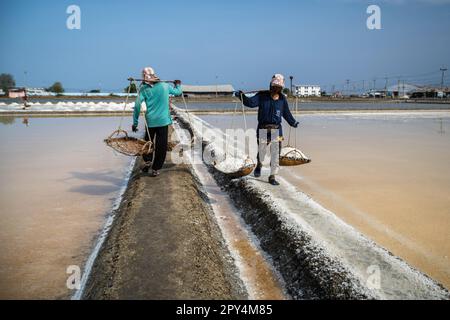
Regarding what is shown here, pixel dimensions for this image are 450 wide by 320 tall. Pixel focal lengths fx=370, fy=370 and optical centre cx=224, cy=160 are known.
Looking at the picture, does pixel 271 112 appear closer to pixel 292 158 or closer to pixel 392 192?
pixel 292 158

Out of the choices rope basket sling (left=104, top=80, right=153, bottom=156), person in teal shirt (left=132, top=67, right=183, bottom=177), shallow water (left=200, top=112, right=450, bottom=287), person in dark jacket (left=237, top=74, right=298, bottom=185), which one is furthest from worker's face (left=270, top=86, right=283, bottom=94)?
rope basket sling (left=104, top=80, right=153, bottom=156)

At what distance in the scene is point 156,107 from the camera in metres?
5.29

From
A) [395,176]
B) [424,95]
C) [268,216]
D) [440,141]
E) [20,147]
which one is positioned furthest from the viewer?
[424,95]

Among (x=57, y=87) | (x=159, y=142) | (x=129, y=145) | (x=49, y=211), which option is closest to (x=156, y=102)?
(x=159, y=142)

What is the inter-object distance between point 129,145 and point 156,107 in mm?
788

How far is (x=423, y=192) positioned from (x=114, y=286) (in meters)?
4.46

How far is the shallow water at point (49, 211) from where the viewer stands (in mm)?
3021

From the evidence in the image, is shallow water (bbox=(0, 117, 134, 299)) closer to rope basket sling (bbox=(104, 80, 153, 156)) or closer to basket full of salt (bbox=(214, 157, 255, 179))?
rope basket sling (bbox=(104, 80, 153, 156))

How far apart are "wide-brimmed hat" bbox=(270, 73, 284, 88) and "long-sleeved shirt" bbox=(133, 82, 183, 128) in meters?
1.43

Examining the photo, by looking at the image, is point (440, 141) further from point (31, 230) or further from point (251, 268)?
point (31, 230)

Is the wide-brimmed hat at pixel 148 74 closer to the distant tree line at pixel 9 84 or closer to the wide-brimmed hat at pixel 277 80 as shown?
the wide-brimmed hat at pixel 277 80

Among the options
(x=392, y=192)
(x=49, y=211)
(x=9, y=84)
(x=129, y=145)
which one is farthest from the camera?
(x=9, y=84)

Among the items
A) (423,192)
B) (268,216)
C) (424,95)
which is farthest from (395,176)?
(424,95)
